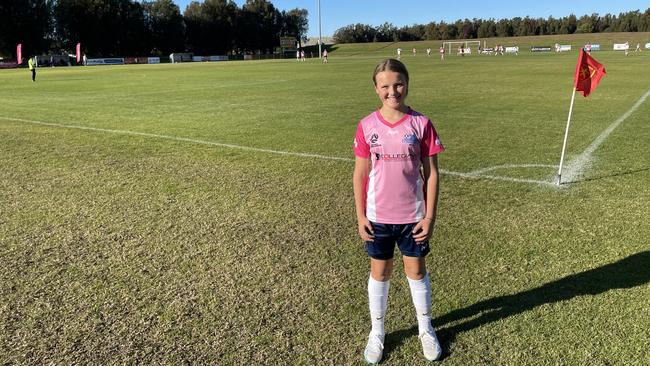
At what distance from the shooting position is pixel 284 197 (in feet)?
20.2

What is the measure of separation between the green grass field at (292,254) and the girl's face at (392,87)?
154 centimetres

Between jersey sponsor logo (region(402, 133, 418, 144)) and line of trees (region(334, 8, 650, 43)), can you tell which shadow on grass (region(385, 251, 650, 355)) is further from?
line of trees (region(334, 8, 650, 43))

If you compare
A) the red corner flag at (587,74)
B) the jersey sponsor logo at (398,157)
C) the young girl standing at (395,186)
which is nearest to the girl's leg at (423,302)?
the young girl standing at (395,186)

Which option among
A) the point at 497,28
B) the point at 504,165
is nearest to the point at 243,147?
the point at 504,165

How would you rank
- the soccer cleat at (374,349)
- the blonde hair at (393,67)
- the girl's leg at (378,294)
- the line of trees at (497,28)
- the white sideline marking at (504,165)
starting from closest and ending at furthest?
the blonde hair at (393,67), the soccer cleat at (374,349), the girl's leg at (378,294), the white sideline marking at (504,165), the line of trees at (497,28)

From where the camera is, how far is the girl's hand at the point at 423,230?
9.24 feet

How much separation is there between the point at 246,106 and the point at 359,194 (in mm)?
12658

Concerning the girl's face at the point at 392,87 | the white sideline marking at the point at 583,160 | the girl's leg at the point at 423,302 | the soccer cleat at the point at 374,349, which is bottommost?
the soccer cleat at the point at 374,349

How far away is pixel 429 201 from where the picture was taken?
9.35ft

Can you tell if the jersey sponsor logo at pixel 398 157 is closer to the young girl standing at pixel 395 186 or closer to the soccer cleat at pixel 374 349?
the young girl standing at pixel 395 186

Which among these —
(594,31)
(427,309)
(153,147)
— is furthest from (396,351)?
(594,31)

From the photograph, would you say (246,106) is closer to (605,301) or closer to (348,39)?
(605,301)

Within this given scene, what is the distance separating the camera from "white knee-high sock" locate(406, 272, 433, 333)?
3088 millimetres

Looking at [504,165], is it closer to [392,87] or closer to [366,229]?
[366,229]
